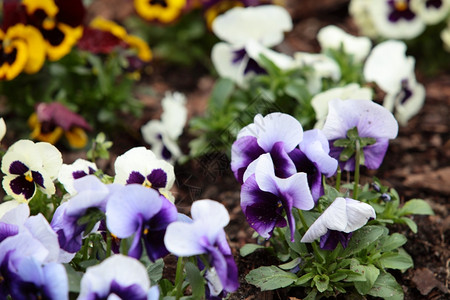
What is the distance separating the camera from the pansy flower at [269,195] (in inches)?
59.2

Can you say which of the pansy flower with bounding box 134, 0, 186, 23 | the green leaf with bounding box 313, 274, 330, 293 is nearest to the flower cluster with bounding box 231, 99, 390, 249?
the green leaf with bounding box 313, 274, 330, 293

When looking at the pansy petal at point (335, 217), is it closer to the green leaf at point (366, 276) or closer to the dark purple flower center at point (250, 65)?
the green leaf at point (366, 276)

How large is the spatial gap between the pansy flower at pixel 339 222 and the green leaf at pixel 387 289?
19 centimetres

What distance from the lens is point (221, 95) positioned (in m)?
2.82

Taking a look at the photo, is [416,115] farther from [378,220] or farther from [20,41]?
[20,41]

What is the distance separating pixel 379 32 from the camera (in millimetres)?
3275

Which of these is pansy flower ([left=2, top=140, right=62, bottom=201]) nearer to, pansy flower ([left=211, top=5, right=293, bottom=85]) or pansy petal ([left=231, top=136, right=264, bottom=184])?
pansy petal ([left=231, top=136, right=264, bottom=184])

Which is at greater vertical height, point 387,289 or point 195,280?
point 195,280

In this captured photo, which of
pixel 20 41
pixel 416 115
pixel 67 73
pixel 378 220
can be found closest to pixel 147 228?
pixel 378 220

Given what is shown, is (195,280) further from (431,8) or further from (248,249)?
(431,8)

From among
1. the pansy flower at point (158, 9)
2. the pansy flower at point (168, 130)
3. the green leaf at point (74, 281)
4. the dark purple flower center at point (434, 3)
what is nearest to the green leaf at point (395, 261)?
the green leaf at point (74, 281)

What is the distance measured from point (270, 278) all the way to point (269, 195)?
263mm

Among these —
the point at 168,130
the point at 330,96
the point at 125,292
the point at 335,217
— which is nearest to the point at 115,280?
the point at 125,292

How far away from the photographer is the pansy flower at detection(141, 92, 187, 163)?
2666mm
